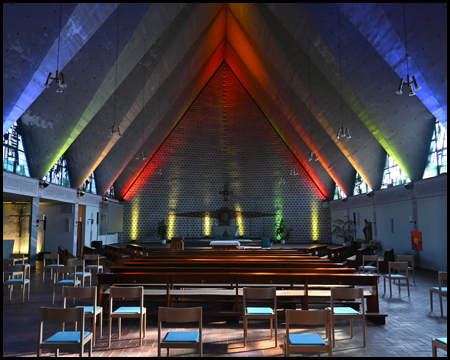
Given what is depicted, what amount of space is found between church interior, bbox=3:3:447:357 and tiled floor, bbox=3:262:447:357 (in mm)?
42

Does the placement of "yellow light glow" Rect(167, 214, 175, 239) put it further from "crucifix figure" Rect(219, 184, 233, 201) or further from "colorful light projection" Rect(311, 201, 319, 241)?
"colorful light projection" Rect(311, 201, 319, 241)

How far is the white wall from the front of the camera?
11.3m

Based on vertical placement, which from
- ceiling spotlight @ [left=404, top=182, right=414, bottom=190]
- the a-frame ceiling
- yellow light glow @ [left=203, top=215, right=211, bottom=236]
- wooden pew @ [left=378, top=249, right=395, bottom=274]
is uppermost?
the a-frame ceiling

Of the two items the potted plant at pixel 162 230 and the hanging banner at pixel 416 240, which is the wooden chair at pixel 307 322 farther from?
the potted plant at pixel 162 230

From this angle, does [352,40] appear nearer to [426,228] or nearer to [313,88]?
[313,88]

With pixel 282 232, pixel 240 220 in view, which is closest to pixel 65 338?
pixel 282 232

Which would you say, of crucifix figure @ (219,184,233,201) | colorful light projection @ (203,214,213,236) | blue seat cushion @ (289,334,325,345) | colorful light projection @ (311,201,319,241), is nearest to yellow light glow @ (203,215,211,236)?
colorful light projection @ (203,214,213,236)

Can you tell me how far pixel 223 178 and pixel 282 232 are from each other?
4827 mm

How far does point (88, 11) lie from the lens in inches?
328

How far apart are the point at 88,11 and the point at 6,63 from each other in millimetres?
2170

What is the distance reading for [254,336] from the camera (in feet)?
16.4

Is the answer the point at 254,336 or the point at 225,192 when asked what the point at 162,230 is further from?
the point at 254,336

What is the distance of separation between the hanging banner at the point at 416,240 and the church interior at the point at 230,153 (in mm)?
71

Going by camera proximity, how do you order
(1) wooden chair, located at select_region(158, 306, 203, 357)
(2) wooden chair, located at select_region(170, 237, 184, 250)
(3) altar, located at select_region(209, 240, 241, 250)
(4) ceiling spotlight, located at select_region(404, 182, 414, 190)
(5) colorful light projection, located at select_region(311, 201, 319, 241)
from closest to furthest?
1. (1) wooden chair, located at select_region(158, 306, 203, 357)
2. (4) ceiling spotlight, located at select_region(404, 182, 414, 190)
3. (3) altar, located at select_region(209, 240, 241, 250)
4. (2) wooden chair, located at select_region(170, 237, 184, 250)
5. (5) colorful light projection, located at select_region(311, 201, 319, 241)
